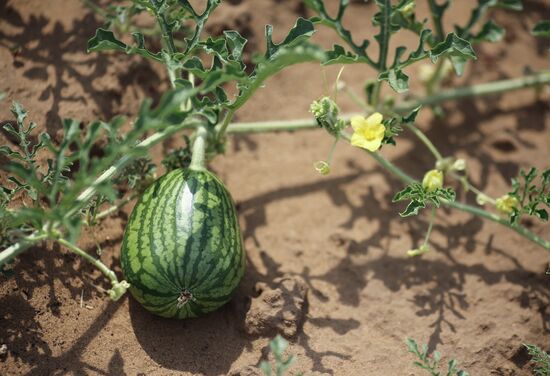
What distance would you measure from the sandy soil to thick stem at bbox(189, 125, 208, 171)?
0.60 meters

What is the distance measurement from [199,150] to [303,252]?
3.08 ft

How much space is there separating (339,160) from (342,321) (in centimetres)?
132

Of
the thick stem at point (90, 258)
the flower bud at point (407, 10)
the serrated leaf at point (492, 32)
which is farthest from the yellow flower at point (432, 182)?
the thick stem at point (90, 258)

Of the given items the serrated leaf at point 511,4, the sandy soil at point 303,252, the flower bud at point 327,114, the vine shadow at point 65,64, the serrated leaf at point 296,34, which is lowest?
the sandy soil at point 303,252

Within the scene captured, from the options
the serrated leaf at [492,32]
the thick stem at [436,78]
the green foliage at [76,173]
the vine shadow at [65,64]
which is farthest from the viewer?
the thick stem at [436,78]

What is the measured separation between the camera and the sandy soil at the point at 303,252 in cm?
330

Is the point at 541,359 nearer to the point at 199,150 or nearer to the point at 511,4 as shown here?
the point at 199,150

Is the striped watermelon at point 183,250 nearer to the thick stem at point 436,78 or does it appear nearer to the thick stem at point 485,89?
the thick stem at point 485,89

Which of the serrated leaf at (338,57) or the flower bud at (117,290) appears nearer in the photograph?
the flower bud at (117,290)

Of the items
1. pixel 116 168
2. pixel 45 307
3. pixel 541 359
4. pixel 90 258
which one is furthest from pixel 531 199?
pixel 45 307

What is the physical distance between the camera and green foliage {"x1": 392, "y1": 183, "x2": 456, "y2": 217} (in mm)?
3301

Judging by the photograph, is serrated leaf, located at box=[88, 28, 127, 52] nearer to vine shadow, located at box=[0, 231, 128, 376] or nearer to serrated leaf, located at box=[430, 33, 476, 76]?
vine shadow, located at box=[0, 231, 128, 376]

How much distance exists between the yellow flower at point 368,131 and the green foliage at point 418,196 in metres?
0.30

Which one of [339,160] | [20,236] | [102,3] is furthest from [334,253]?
[102,3]
